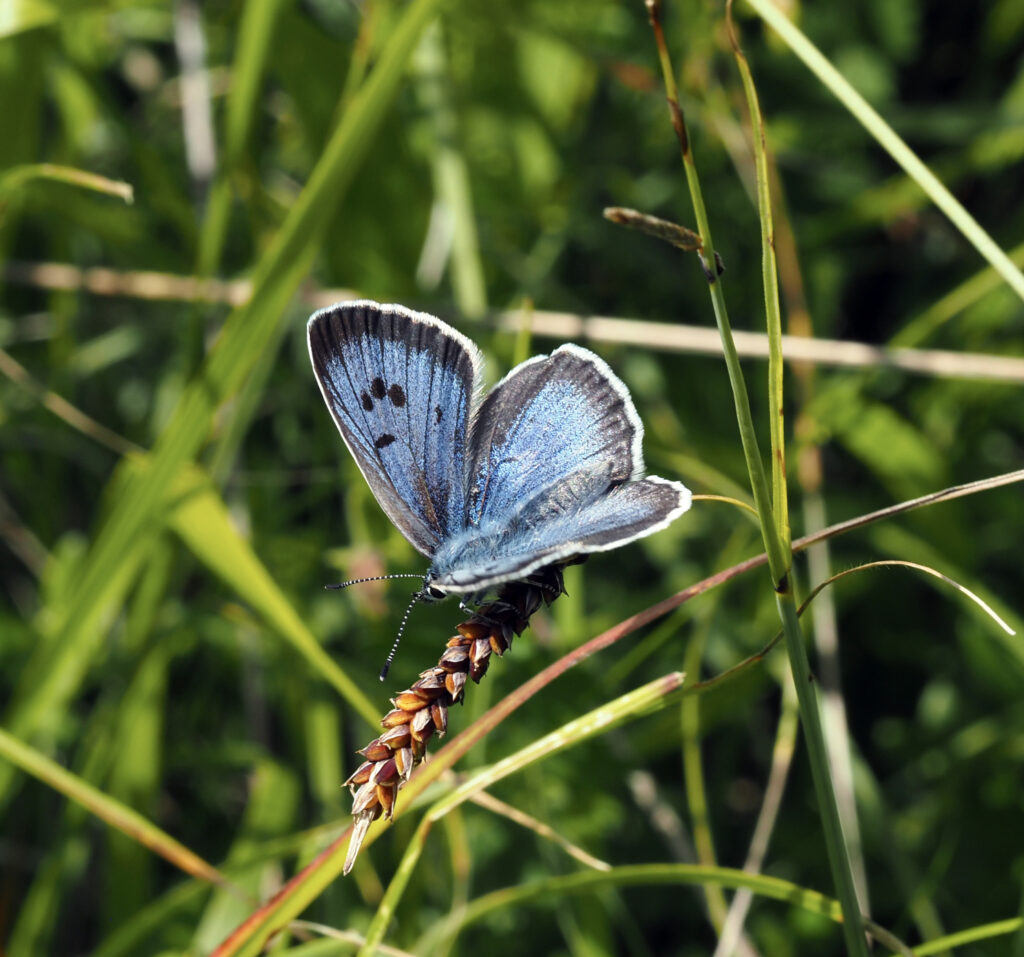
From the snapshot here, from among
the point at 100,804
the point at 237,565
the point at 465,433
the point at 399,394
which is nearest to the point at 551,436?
the point at 465,433

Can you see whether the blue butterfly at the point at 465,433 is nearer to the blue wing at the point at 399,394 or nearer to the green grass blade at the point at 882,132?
the blue wing at the point at 399,394

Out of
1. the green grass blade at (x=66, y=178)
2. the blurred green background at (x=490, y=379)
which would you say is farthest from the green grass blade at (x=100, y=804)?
the green grass blade at (x=66, y=178)

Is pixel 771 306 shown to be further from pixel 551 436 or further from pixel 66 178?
pixel 66 178

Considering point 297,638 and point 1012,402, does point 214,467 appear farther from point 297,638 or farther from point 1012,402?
point 1012,402

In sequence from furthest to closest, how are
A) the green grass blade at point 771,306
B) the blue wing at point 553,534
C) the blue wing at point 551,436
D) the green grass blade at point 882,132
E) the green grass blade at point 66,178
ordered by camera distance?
1. the green grass blade at point 66,178
2. the blue wing at point 551,436
3. the green grass blade at point 882,132
4. the blue wing at point 553,534
5. the green grass blade at point 771,306

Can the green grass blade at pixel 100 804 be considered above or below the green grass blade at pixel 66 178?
below

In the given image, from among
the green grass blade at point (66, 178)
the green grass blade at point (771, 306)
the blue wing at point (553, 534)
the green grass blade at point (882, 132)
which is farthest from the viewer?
the green grass blade at point (66, 178)

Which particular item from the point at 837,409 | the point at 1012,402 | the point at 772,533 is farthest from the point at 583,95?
the point at 772,533
